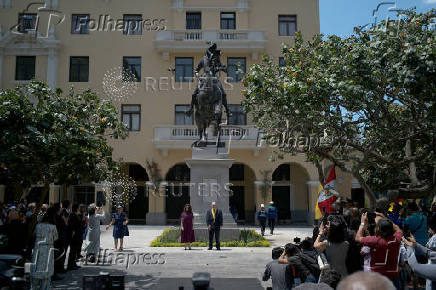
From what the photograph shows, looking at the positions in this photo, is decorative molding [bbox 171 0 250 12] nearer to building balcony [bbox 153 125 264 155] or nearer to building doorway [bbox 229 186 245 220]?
building balcony [bbox 153 125 264 155]

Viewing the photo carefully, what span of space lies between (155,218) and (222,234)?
42.8 ft

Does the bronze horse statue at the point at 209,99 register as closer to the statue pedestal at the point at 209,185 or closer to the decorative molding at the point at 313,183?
the statue pedestal at the point at 209,185

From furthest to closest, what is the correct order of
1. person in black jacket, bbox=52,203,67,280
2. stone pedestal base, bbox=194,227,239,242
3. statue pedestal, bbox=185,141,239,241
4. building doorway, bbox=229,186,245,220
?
building doorway, bbox=229,186,245,220, statue pedestal, bbox=185,141,239,241, stone pedestal base, bbox=194,227,239,242, person in black jacket, bbox=52,203,67,280

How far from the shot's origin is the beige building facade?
2772 centimetres

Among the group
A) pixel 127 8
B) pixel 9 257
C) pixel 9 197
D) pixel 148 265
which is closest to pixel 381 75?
pixel 148 265

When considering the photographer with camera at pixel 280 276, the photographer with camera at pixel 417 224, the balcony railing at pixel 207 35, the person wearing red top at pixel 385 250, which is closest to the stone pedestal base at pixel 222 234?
the photographer with camera at pixel 417 224

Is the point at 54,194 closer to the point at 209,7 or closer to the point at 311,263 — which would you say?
the point at 209,7

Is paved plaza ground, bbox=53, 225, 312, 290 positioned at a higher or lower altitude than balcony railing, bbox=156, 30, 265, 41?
lower

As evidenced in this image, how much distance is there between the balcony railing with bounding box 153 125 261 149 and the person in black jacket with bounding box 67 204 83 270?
15.8 metres

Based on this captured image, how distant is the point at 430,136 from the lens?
40.1ft

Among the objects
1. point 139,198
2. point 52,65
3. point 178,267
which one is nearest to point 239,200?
point 139,198

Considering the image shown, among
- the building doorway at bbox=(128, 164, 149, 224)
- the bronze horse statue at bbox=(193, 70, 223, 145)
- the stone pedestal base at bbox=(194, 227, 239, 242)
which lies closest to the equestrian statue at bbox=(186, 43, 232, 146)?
the bronze horse statue at bbox=(193, 70, 223, 145)

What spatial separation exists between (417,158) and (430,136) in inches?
60.6

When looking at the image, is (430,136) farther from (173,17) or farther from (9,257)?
(173,17)
